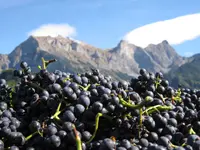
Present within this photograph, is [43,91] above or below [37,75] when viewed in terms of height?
below

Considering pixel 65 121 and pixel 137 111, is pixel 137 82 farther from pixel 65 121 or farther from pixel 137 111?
pixel 65 121

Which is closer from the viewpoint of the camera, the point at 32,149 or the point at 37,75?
the point at 32,149

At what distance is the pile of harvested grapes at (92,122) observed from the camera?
1492 millimetres

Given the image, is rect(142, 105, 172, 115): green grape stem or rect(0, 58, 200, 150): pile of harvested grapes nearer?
rect(0, 58, 200, 150): pile of harvested grapes

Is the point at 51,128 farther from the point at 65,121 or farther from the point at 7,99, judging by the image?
the point at 7,99

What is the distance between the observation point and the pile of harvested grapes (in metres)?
1.49

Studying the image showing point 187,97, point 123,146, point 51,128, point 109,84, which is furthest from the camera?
point 187,97

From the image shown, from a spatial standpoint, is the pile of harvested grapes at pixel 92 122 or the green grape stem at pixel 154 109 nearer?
the pile of harvested grapes at pixel 92 122

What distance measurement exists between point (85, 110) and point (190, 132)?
0.57 m

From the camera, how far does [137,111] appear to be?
1.64 metres

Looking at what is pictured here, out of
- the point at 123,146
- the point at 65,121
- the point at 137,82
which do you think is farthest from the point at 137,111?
the point at 137,82

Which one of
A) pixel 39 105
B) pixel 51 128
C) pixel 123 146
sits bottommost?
pixel 123 146

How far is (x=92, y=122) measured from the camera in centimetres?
162

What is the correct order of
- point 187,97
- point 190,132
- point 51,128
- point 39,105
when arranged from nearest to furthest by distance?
point 51,128 → point 190,132 → point 39,105 → point 187,97
